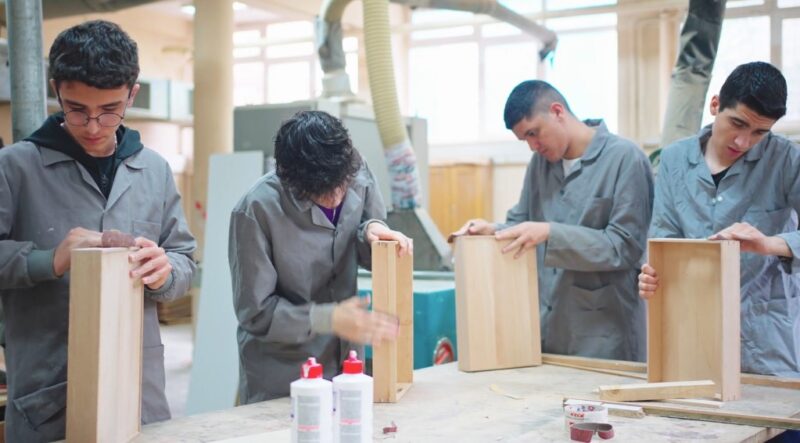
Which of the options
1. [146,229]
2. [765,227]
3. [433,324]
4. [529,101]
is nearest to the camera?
[146,229]

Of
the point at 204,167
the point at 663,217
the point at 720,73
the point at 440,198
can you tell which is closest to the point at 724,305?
the point at 663,217

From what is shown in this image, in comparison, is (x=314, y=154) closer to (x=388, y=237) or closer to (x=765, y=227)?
(x=388, y=237)

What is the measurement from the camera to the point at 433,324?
3.11 metres

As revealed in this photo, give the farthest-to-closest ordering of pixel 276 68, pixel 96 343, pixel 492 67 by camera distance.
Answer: pixel 276 68 < pixel 492 67 < pixel 96 343

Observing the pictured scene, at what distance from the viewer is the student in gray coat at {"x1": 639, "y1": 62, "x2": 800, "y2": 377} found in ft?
6.47

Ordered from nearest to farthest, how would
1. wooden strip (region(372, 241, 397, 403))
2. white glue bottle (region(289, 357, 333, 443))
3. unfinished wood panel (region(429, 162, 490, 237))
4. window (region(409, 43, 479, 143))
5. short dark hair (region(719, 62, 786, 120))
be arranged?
white glue bottle (region(289, 357, 333, 443)), wooden strip (region(372, 241, 397, 403)), short dark hair (region(719, 62, 786, 120)), unfinished wood panel (region(429, 162, 490, 237)), window (region(409, 43, 479, 143))


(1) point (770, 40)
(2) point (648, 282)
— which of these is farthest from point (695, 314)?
(1) point (770, 40)

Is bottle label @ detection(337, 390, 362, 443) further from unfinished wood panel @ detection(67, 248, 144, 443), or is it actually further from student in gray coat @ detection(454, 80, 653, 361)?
student in gray coat @ detection(454, 80, 653, 361)

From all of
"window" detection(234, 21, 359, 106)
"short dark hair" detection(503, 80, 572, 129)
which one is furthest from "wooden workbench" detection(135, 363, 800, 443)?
"window" detection(234, 21, 359, 106)

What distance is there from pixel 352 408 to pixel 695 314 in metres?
1.08

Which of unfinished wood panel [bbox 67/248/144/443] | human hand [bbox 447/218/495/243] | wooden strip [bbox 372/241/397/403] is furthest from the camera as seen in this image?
human hand [bbox 447/218/495/243]

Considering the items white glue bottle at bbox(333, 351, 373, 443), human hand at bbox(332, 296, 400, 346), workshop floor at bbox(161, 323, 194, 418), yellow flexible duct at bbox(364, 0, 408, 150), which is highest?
yellow flexible duct at bbox(364, 0, 408, 150)

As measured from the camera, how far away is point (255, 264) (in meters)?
1.80

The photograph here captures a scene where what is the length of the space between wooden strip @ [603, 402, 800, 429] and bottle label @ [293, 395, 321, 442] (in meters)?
0.84
